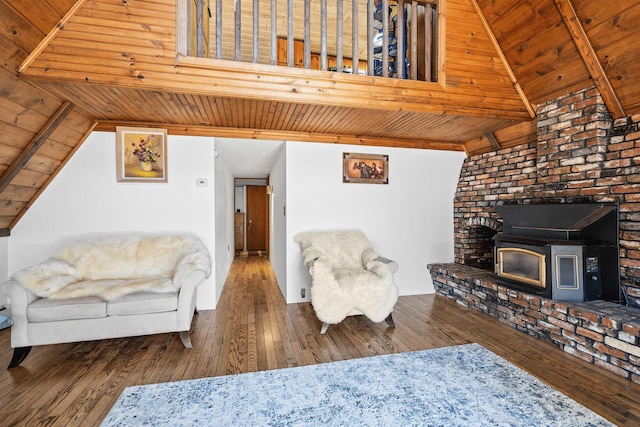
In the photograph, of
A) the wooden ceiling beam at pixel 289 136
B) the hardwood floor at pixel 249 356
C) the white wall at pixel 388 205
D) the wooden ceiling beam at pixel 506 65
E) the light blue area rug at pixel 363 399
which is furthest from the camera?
the white wall at pixel 388 205

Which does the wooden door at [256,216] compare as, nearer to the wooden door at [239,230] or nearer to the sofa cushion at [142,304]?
the wooden door at [239,230]

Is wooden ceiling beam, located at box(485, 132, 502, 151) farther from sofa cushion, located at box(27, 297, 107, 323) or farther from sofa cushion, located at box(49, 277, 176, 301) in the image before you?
sofa cushion, located at box(27, 297, 107, 323)

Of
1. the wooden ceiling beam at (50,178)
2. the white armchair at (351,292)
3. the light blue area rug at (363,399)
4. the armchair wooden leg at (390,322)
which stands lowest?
the light blue area rug at (363,399)

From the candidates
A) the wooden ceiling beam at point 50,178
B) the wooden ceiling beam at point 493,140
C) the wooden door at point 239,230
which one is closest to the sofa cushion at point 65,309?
the wooden ceiling beam at point 50,178

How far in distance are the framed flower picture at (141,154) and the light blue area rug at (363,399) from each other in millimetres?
2205

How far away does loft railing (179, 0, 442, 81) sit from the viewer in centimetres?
250

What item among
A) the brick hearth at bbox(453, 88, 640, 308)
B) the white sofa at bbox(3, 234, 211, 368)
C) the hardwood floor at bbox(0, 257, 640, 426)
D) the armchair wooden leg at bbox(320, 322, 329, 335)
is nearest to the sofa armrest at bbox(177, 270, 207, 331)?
the white sofa at bbox(3, 234, 211, 368)

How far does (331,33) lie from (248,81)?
250 centimetres

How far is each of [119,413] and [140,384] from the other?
0.98 ft

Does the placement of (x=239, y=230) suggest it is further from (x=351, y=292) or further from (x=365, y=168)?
(x=351, y=292)

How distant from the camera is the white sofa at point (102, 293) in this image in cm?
221

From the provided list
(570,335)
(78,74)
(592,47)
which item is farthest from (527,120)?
(78,74)

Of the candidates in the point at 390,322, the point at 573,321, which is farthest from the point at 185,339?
the point at 573,321

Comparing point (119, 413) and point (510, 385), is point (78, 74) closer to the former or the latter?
point (119, 413)
